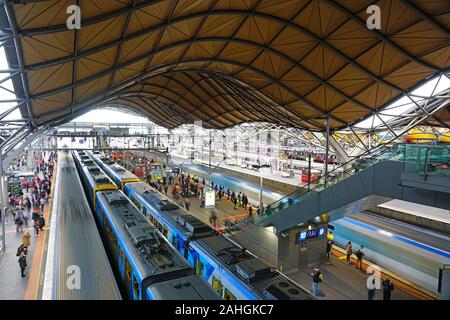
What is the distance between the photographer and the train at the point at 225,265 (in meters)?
7.09

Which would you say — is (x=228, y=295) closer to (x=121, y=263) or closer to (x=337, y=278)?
(x=121, y=263)

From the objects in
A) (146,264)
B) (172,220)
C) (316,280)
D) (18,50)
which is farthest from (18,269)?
(316,280)

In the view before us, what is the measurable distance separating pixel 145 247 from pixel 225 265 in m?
2.48

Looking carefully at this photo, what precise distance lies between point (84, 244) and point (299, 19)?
583 inches

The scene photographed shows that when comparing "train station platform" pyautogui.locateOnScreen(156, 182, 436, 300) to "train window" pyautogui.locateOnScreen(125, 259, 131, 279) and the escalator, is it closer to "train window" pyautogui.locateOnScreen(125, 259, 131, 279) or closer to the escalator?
the escalator

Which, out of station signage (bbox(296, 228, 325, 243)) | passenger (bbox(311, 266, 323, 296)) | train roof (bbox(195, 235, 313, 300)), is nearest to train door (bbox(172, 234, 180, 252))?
train roof (bbox(195, 235, 313, 300))

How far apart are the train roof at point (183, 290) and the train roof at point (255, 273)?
1.08 m

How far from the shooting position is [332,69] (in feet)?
63.0

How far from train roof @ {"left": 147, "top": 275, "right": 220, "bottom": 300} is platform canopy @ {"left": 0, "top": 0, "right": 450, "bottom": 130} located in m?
7.94

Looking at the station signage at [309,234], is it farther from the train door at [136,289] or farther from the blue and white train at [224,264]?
the train door at [136,289]

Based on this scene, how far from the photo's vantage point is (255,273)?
7.56 meters

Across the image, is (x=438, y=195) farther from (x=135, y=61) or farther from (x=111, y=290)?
(x=135, y=61)

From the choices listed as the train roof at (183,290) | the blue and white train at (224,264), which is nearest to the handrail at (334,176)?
the blue and white train at (224,264)

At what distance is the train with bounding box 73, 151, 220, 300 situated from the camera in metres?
6.86
